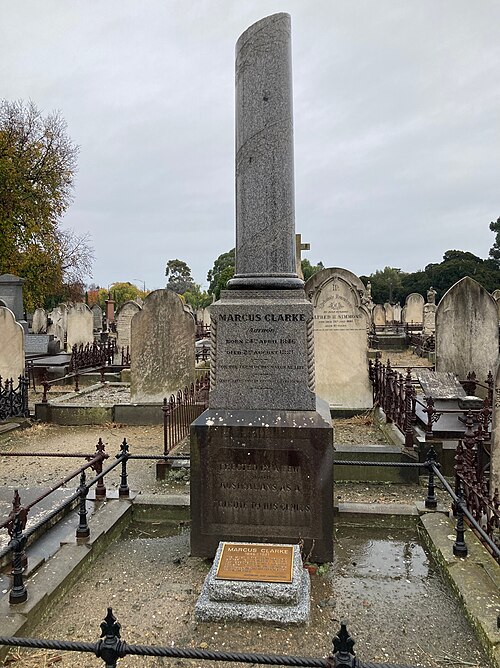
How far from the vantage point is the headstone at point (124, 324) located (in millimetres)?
22328

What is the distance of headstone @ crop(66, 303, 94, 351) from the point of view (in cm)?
2109

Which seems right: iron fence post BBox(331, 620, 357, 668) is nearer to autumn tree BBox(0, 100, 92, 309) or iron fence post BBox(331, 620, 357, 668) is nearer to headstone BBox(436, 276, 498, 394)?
headstone BBox(436, 276, 498, 394)

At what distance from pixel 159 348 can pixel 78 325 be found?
11.1m

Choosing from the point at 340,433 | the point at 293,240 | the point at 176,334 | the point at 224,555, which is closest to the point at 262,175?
the point at 293,240

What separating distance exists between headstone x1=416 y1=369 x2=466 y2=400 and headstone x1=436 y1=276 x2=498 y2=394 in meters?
1.13

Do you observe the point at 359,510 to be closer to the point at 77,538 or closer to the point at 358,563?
the point at 358,563

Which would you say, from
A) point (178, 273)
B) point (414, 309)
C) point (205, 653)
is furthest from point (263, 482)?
point (178, 273)

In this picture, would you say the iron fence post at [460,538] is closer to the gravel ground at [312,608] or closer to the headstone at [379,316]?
the gravel ground at [312,608]

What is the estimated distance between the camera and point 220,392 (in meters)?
4.75

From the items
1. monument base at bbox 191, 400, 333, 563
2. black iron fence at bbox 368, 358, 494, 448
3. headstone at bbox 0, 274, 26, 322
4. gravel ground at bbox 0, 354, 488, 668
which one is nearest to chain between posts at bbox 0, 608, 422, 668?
gravel ground at bbox 0, 354, 488, 668

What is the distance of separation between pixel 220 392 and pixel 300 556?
4.92 ft

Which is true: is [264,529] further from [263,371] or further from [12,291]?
[12,291]

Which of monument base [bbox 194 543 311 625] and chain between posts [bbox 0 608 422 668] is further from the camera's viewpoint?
monument base [bbox 194 543 311 625]

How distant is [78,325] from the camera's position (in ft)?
69.6
